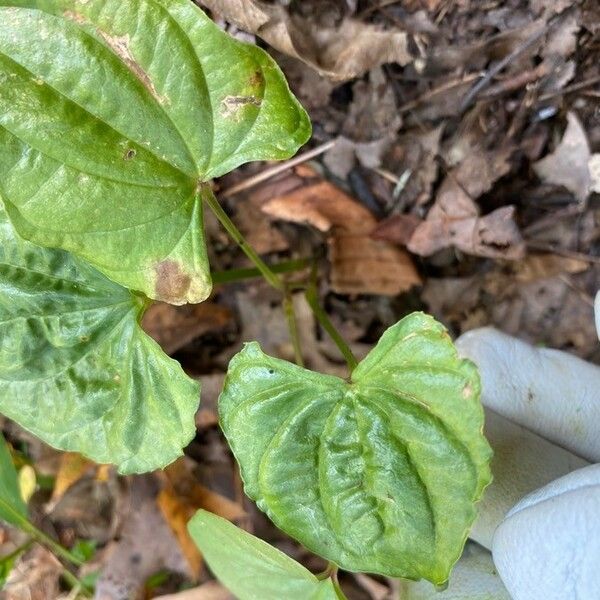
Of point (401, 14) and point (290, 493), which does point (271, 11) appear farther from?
point (290, 493)

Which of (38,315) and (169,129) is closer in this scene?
(169,129)

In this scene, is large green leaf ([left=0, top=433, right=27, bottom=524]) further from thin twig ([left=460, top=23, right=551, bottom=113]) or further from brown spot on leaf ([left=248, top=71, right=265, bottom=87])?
thin twig ([left=460, top=23, right=551, bottom=113])

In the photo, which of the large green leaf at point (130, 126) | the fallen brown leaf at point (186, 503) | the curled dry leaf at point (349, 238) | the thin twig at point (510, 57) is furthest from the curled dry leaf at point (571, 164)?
the fallen brown leaf at point (186, 503)

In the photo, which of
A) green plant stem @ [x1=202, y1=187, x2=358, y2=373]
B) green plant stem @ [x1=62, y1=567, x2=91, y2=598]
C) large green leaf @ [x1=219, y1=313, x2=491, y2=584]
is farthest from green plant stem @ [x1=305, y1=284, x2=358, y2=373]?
green plant stem @ [x1=62, y1=567, x2=91, y2=598]

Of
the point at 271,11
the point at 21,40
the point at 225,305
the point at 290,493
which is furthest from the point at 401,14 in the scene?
the point at 290,493

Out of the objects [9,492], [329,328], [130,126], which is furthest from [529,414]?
[9,492]

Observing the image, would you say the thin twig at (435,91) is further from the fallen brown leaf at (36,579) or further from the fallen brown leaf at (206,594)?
the fallen brown leaf at (36,579)
